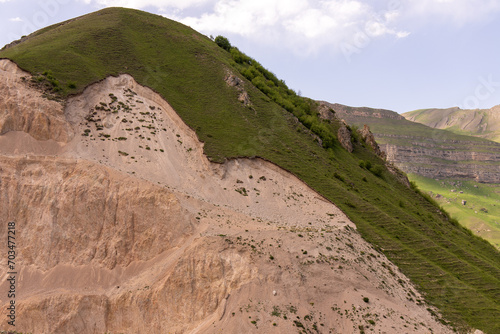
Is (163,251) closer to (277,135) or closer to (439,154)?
(277,135)

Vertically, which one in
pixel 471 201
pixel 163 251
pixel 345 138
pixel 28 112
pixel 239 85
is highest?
pixel 239 85

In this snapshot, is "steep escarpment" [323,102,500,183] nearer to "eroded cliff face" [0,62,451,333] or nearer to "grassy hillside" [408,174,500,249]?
"grassy hillside" [408,174,500,249]

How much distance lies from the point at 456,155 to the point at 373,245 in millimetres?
183268

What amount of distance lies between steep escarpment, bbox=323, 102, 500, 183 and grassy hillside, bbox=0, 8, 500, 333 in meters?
134

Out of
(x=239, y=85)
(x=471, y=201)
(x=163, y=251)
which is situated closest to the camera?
(x=163, y=251)

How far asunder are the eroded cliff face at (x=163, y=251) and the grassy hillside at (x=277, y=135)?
4.01 m

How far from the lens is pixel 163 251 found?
3038 cm

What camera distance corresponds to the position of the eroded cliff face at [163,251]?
87.7ft

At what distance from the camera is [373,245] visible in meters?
Answer: 35.3

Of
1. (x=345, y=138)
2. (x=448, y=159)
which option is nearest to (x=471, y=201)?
(x=448, y=159)

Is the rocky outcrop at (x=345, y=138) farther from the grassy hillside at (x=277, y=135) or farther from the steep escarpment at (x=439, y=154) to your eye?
the steep escarpment at (x=439, y=154)

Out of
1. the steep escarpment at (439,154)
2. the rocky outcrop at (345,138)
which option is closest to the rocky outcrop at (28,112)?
the rocky outcrop at (345,138)

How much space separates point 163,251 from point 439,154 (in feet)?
637

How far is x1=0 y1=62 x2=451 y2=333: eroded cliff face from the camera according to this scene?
26.7 m
